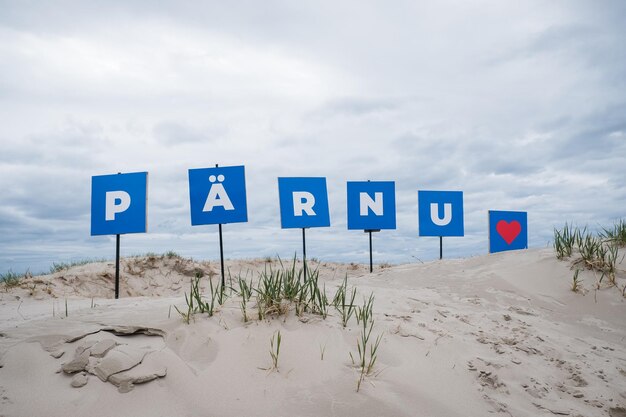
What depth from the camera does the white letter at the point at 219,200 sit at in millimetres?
8227

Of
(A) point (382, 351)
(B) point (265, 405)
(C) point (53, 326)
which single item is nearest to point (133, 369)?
(B) point (265, 405)

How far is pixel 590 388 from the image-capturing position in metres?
3.50

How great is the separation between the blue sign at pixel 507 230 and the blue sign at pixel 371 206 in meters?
2.78

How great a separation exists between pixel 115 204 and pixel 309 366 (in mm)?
6681

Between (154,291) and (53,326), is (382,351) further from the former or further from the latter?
(154,291)

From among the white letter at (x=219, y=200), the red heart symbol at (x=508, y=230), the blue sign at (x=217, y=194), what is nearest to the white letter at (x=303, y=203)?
the blue sign at (x=217, y=194)

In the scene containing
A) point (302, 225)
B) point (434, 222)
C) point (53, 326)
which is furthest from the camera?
point (434, 222)

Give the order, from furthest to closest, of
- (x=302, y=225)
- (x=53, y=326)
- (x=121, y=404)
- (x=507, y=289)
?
(x=302, y=225) < (x=507, y=289) < (x=53, y=326) < (x=121, y=404)

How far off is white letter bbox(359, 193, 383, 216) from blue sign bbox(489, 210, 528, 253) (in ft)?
9.99

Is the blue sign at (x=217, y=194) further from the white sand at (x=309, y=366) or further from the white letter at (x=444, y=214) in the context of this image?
the white letter at (x=444, y=214)

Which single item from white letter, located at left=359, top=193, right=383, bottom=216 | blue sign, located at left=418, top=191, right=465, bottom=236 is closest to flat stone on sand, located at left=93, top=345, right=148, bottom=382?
white letter, located at left=359, top=193, right=383, bottom=216

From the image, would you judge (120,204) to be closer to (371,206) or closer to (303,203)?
(303,203)

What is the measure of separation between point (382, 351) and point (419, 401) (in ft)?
1.84

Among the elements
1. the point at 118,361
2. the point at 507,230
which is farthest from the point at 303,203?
the point at 118,361
